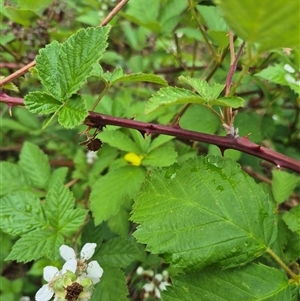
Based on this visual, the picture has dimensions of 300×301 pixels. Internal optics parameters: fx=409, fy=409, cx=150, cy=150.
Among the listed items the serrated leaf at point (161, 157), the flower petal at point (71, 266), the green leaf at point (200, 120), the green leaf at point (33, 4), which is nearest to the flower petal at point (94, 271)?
the flower petal at point (71, 266)

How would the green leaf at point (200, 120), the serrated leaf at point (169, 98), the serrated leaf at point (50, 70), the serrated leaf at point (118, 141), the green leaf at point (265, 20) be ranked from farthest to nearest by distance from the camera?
→ the green leaf at point (200, 120) < the serrated leaf at point (118, 141) < the serrated leaf at point (50, 70) < the serrated leaf at point (169, 98) < the green leaf at point (265, 20)

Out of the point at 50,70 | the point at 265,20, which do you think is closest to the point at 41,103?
the point at 50,70

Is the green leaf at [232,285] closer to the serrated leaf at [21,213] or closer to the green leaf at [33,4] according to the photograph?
the serrated leaf at [21,213]

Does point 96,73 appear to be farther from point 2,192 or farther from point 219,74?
point 219,74

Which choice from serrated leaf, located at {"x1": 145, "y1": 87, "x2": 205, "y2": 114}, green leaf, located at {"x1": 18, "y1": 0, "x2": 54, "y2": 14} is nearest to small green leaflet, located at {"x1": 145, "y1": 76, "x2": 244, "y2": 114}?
serrated leaf, located at {"x1": 145, "y1": 87, "x2": 205, "y2": 114}

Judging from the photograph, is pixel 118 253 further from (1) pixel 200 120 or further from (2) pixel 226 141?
(1) pixel 200 120

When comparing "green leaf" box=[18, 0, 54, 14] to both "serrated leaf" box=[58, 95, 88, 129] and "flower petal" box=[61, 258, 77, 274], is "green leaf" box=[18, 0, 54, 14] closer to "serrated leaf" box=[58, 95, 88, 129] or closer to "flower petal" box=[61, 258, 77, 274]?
"serrated leaf" box=[58, 95, 88, 129]

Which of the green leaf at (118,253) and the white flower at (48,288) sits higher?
the white flower at (48,288)
